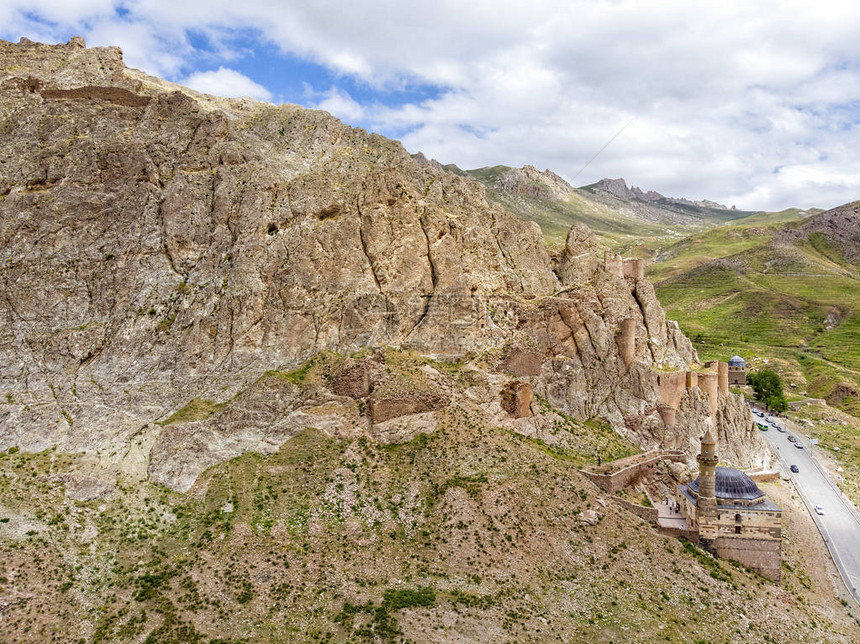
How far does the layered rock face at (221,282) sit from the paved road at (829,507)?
10476 millimetres

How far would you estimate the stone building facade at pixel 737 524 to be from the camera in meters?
46.1

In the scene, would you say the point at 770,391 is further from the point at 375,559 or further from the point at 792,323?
the point at 375,559

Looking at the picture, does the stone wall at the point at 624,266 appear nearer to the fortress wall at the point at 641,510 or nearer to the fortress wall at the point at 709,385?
the fortress wall at the point at 709,385

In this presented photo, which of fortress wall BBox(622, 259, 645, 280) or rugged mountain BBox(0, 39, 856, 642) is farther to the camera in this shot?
fortress wall BBox(622, 259, 645, 280)

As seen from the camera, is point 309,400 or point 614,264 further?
point 614,264

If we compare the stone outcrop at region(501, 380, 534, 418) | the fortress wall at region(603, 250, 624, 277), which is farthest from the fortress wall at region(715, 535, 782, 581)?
the fortress wall at region(603, 250, 624, 277)

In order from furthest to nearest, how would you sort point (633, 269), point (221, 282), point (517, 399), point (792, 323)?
point (792, 323), point (633, 269), point (221, 282), point (517, 399)

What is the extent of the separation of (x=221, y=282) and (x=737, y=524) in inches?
2324

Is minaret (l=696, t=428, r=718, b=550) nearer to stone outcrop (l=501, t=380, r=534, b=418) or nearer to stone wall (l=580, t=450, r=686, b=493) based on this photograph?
stone wall (l=580, t=450, r=686, b=493)

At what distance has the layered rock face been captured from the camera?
52.7 metres

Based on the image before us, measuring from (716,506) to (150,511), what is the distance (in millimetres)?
51840

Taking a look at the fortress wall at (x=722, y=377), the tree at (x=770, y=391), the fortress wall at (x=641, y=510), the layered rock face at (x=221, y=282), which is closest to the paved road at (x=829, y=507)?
the layered rock face at (x=221, y=282)

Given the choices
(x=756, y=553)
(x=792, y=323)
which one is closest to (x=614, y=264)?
(x=756, y=553)

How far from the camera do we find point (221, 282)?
58406 mm
